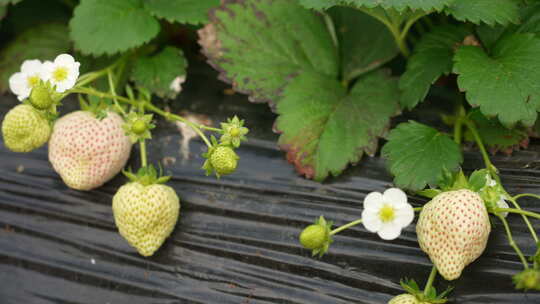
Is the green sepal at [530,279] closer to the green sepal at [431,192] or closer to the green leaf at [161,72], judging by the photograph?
the green sepal at [431,192]

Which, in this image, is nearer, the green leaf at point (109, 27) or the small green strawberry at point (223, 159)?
the small green strawberry at point (223, 159)

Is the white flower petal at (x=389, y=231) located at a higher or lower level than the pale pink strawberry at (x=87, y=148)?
higher

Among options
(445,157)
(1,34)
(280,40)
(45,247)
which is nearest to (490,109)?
(445,157)

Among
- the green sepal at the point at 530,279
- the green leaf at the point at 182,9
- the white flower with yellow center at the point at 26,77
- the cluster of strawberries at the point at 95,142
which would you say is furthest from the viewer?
the green leaf at the point at 182,9

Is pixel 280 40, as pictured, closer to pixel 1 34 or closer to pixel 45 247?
pixel 45 247

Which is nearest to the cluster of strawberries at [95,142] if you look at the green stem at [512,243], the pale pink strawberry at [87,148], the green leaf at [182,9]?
the pale pink strawberry at [87,148]

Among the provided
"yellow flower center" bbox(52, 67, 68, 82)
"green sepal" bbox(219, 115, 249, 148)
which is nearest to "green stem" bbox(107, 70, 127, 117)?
"yellow flower center" bbox(52, 67, 68, 82)
